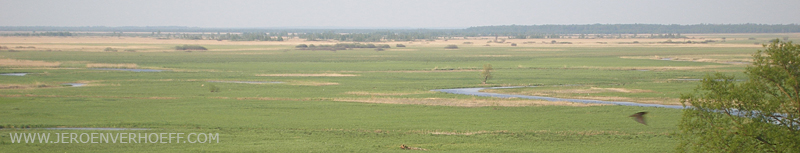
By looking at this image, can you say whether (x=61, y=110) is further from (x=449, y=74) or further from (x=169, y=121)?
(x=449, y=74)

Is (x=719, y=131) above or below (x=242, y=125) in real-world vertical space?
above

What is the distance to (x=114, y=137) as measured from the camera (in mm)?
25453

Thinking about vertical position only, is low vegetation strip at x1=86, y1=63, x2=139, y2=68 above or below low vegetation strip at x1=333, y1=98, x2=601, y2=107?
below

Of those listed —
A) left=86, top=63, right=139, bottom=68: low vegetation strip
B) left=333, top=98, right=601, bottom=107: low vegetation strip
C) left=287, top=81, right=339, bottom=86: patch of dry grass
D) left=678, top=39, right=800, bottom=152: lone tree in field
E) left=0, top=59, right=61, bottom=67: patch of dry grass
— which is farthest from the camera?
left=86, top=63, right=139, bottom=68: low vegetation strip

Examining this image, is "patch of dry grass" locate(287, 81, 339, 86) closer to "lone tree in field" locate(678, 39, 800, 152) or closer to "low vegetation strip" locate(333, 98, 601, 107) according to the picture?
"low vegetation strip" locate(333, 98, 601, 107)

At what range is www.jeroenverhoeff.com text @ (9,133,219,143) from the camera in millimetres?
24609

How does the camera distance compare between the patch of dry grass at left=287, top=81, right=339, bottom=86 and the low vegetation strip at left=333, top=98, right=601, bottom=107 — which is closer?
the low vegetation strip at left=333, top=98, right=601, bottom=107

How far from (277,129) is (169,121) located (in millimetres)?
5638

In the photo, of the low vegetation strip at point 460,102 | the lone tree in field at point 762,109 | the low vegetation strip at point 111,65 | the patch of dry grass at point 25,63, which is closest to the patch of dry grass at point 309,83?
the low vegetation strip at point 460,102

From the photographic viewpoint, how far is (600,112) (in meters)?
33.9

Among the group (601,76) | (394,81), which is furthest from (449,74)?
(601,76)

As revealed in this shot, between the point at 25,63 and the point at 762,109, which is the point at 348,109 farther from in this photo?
the point at 25,63

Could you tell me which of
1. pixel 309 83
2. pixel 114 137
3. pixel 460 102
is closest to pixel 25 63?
pixel 309 83

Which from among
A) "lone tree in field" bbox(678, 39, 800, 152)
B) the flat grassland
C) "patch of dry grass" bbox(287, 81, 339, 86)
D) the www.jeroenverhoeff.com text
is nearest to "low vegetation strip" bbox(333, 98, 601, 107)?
the flat grassland
